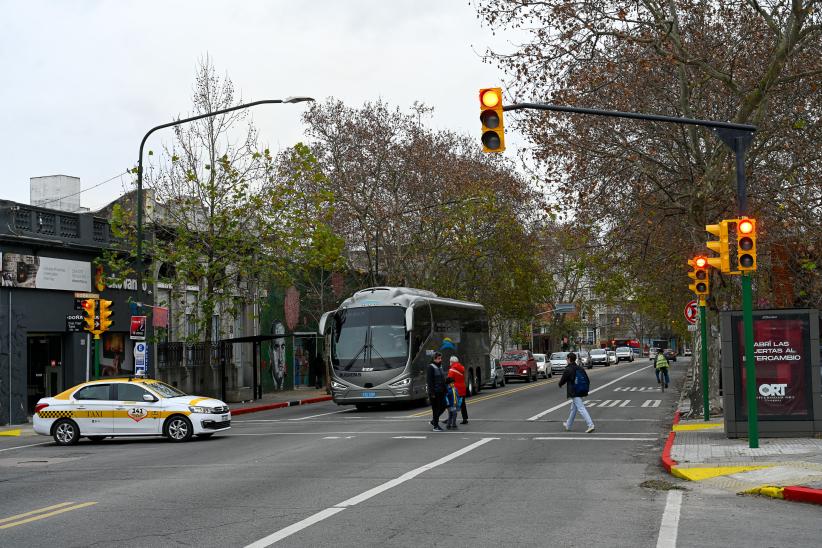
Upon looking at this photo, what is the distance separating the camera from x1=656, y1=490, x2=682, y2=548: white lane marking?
8.77 metres

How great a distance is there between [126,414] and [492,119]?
11293 millimetres

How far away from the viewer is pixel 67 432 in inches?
839

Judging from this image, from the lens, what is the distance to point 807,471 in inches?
499

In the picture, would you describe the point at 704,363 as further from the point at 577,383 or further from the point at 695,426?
the point at 577,383

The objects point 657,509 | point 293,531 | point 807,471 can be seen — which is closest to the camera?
point 293,531

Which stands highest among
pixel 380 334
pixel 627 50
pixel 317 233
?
pixel 627 50

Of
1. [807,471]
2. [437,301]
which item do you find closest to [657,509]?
[807,471]

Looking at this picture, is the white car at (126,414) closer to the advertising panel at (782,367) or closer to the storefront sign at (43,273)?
the storefront sign at (43,273)

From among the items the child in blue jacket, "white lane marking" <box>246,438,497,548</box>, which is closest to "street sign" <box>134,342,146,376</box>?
the child in blue jacket

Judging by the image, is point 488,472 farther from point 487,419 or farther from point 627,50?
point 627,50

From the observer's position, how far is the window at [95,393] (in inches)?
836

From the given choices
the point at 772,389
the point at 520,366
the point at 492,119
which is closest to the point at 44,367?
the point at 492,119

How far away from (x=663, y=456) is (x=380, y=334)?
594 inches

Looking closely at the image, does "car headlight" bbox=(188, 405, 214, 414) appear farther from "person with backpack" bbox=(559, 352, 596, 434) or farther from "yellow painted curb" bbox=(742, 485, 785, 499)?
"yellow painted curb" bbox=(742, 485, 785, 499)
